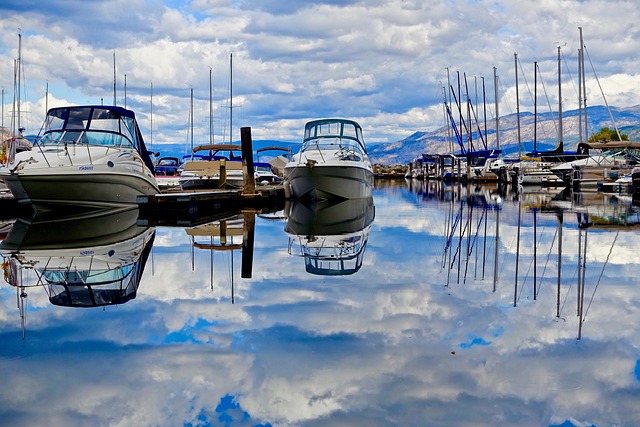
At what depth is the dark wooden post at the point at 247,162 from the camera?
86.5 ft

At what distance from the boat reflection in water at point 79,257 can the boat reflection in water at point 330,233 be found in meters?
2.84

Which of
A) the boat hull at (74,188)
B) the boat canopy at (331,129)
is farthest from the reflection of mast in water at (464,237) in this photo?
the boat hull at (74,188)

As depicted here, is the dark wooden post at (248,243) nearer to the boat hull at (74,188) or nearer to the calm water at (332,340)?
the calm water at (332,340)

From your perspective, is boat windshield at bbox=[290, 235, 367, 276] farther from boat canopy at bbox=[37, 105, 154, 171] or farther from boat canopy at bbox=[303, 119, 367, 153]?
boat canopy at bbox=[303, 119, 367, 153]

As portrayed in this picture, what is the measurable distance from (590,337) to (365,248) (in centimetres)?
755

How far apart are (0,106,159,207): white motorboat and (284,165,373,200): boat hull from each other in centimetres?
551

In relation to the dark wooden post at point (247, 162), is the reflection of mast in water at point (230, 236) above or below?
below

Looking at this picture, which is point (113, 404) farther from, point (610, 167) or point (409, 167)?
point (409, 167)

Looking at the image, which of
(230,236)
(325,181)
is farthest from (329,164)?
(230,236)

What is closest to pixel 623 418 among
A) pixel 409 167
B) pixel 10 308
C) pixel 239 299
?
pixel 239 299

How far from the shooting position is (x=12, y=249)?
13.6m

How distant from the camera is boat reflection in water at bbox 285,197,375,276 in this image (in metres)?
11.8

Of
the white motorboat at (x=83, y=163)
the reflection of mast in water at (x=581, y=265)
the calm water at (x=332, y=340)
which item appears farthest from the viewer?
the white motorboat at (x=83, y=163)

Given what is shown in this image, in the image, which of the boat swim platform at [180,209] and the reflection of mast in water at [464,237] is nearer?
the reflection of mast in water at [464,237]
